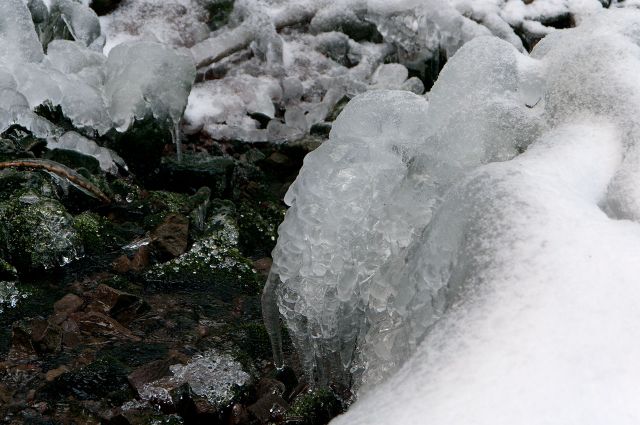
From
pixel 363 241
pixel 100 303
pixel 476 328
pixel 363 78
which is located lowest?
pixel 363 78

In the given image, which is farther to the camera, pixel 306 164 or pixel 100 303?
pixel 100 303

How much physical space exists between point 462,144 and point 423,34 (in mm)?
4179

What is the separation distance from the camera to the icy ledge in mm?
1729

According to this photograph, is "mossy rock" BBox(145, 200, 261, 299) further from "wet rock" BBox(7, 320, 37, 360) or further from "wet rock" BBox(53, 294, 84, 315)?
"wet rock" BBox(7, 320, 37, 360)

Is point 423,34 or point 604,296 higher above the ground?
point 604,296

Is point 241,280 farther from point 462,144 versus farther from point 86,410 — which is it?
point 462,144

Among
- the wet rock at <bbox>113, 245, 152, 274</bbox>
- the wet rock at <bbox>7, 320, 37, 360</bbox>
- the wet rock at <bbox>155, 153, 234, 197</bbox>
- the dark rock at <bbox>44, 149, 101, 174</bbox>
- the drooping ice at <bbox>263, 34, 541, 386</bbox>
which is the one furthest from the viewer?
the wet rock at <bbox>155, 153, 234, 197</bbox>

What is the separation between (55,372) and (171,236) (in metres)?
1.19

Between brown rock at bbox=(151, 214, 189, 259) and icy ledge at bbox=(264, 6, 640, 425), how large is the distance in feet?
4.09

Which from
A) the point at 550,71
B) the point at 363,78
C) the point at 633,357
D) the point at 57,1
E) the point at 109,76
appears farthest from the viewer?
the point at 363,78

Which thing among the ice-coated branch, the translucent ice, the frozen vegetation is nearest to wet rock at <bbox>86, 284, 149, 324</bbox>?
the frozen vegetation

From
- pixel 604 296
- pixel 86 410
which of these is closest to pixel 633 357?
pixel 604 296

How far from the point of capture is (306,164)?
2.79 m

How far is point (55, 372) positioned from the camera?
3074 millimetres
